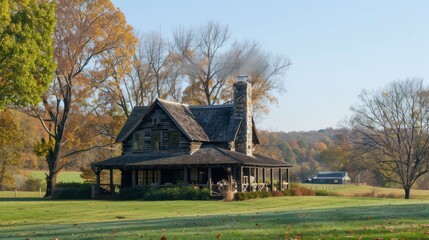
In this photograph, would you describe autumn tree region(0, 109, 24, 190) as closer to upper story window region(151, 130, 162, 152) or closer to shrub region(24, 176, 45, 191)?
shrub region(24, 176, 45, 191)

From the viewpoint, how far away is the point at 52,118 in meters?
57.7

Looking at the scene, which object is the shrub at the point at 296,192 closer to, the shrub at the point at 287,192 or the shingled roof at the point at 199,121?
the shrub at the point at 287,192

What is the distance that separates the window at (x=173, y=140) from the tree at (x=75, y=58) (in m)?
9.93

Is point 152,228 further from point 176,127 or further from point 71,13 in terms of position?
point 71,13

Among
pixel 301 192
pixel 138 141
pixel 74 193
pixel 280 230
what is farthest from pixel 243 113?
pixel 280 230

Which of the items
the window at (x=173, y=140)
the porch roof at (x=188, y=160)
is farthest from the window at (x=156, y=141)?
the window at (x=173, y=140)

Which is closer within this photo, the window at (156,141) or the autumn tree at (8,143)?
the window at (156,141)

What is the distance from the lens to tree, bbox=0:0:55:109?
39.6 metres

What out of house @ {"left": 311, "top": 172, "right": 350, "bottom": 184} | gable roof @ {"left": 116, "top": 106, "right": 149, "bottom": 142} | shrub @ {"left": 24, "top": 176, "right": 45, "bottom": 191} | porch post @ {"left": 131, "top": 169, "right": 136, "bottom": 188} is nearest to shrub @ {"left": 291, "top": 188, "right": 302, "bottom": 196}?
porch post @ {"left": 131, "top": 169, "right": 136, "bottom": 188}

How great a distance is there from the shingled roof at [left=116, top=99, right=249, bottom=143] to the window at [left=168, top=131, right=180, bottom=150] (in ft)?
3.02

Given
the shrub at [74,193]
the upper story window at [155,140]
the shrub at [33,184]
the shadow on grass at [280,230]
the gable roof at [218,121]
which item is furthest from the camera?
Answer: the shrub at [33,184]

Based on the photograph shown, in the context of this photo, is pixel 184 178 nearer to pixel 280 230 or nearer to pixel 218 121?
pixel 218 121

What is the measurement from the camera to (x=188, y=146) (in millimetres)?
53219

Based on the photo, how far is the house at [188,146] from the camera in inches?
2002
